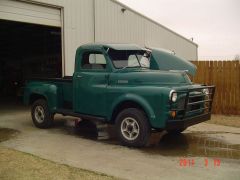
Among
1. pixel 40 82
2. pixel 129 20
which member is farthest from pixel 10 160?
pixel 129 20

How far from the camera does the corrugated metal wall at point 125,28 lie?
48.0ft

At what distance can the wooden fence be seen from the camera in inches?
500

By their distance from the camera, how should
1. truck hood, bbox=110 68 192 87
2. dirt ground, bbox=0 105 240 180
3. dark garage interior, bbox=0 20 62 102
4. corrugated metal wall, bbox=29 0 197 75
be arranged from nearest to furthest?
dirt ground, bbox=0 105 240 180 < truck hood, bbox=110 68 192 87 < corrugated metal wall, bbox=29 0 197 75 < dark garage interior, bbox=0 20 62 102

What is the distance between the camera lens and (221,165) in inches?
244

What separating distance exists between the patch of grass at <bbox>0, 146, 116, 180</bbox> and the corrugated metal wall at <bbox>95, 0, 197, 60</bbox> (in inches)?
344

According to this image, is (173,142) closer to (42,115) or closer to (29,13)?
(42,115)

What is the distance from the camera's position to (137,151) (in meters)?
7.21

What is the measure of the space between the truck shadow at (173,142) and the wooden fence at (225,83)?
3.86 meters

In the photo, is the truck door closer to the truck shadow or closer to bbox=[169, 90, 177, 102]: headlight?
the truck shadow

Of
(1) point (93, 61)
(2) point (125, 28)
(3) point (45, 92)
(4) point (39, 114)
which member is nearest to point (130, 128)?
(1) point (93, 61)

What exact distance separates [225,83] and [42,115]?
6.93 m

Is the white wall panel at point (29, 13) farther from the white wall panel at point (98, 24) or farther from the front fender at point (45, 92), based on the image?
the front fender at point (45, 92)

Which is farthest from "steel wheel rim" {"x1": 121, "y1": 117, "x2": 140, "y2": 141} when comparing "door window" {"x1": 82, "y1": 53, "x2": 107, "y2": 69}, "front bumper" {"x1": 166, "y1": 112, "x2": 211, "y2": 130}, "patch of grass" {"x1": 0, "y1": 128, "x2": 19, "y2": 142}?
"patch of grass" {"x1": 0, "y1": 128, "x2": 19, "y2": 142}

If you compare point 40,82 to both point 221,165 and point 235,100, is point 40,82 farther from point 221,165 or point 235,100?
point 235,100
